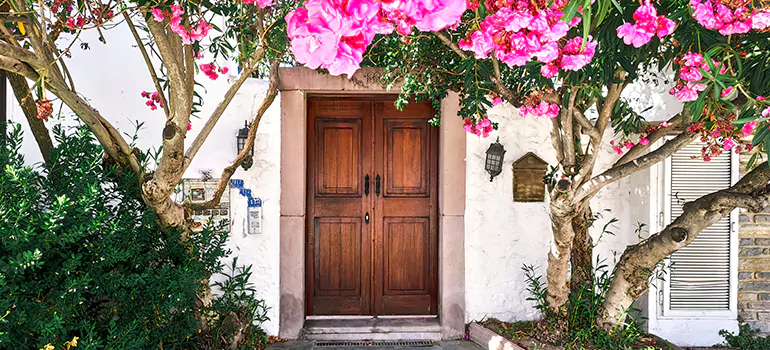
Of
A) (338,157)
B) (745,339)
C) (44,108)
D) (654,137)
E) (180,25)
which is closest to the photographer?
(180,25)

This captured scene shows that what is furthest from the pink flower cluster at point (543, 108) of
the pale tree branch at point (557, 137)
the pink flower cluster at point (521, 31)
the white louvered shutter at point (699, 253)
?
the white louvered shutter at point (699, 253)

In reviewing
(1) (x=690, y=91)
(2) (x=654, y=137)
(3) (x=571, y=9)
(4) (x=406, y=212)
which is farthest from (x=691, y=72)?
(4) (x=406, y=212)

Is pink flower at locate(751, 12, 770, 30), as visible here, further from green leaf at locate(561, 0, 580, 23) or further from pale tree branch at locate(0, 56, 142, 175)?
pale tree branch at locate(0, 56, 142, 175)

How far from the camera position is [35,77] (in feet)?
9.02

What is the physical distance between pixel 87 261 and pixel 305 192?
2.03 metres

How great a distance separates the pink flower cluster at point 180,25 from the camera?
2527 mm

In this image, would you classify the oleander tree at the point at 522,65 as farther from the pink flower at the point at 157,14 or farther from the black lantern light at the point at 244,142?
the black lantern light at the point at 244,142

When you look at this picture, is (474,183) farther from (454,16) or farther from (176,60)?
(454,16)

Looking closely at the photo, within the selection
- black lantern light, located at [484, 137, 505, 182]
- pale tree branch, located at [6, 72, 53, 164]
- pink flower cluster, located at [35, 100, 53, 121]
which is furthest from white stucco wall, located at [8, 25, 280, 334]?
black lantern light, located at [484, 137, 505, 182]

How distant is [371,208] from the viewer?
4863 millimetres

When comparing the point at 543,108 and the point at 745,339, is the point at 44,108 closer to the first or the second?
the point at 543,108

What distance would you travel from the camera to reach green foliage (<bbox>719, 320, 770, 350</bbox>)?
4344 mm

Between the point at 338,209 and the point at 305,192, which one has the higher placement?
the point at 305,192

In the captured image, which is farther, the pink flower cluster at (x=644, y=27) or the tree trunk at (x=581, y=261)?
the tree trunk at (x=581, y=261)
